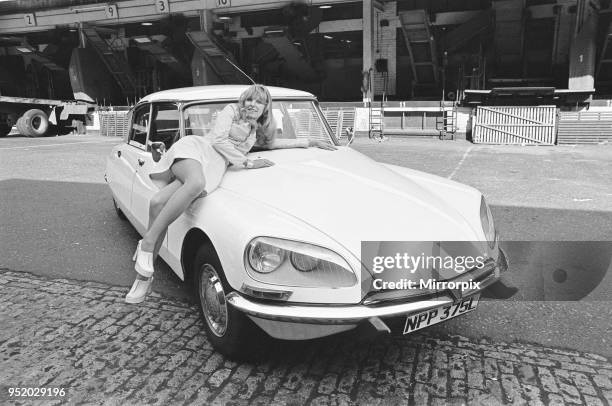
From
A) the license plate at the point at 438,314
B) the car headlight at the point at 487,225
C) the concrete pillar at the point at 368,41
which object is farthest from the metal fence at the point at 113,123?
the license plate at the point at 438,314

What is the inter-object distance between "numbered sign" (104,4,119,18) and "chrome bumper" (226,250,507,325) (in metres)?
25.2

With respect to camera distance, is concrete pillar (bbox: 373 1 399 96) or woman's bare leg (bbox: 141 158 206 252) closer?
woman's bare leg (bbox: 141 158 206 252)

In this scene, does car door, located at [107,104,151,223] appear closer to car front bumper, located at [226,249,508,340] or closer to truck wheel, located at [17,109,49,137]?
A: car front bumper, located at [226,249,508,340]

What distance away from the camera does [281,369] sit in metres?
2.76

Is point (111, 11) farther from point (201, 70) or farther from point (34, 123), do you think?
point (34, 123)

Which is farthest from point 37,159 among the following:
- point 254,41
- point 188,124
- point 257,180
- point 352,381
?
point 254,41

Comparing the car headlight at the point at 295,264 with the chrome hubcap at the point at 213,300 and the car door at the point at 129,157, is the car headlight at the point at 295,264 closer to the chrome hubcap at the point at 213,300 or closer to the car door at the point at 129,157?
the chrome hubcap at the point at 213,300

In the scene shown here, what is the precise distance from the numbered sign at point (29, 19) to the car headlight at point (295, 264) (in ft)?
95.2

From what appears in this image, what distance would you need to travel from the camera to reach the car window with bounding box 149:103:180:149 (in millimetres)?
3801

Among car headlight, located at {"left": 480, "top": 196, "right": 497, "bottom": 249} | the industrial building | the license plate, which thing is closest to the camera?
the license plate

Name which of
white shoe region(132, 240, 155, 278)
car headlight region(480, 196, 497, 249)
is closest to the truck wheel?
white shoe region(132, 240, 155, 278)

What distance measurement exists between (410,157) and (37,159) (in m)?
9.68

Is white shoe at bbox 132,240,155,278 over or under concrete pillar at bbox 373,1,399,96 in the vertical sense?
under

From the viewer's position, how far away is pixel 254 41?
25.3 metres
